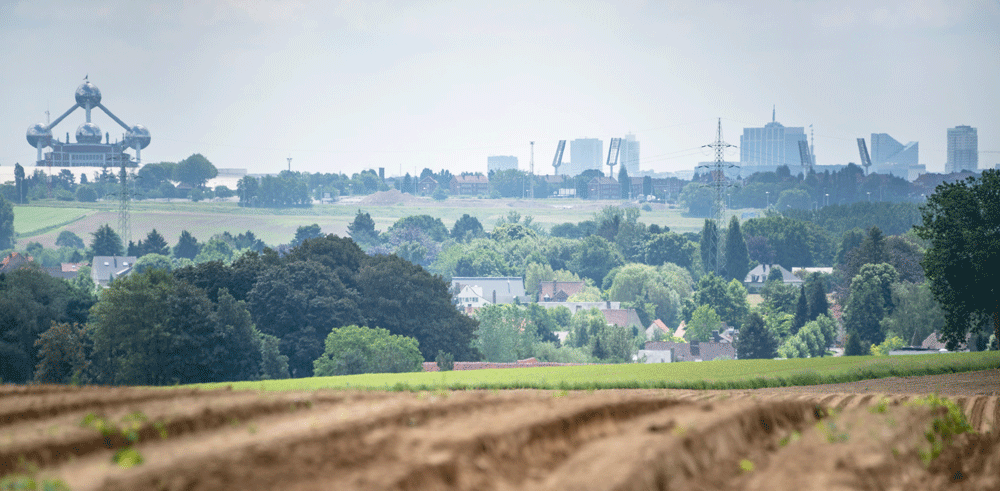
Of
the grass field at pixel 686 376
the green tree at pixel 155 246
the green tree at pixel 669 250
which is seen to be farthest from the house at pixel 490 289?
the grass field at pixel 686 376

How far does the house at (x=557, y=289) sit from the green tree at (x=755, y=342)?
5434 cm

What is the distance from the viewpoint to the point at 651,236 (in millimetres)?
160000

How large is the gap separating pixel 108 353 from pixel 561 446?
42.4 meters

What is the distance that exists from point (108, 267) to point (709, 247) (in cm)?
9394

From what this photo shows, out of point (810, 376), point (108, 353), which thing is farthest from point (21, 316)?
point (810, 376)

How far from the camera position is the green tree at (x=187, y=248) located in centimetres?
15850

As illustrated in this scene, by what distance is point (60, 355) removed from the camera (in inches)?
1829

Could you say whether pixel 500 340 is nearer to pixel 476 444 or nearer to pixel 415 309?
pixel 415 309

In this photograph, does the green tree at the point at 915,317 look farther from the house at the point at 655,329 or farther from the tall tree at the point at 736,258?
the tall tree at the point at 736,258

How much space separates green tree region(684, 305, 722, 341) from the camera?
100125mm

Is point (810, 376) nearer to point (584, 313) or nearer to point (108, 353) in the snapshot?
point (108, 353)

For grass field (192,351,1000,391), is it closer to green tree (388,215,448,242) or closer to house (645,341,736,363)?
house (645,341,736,363)

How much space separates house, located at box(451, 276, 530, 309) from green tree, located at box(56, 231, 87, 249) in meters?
85.3

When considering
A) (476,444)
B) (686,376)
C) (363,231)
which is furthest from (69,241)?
(476,444)
